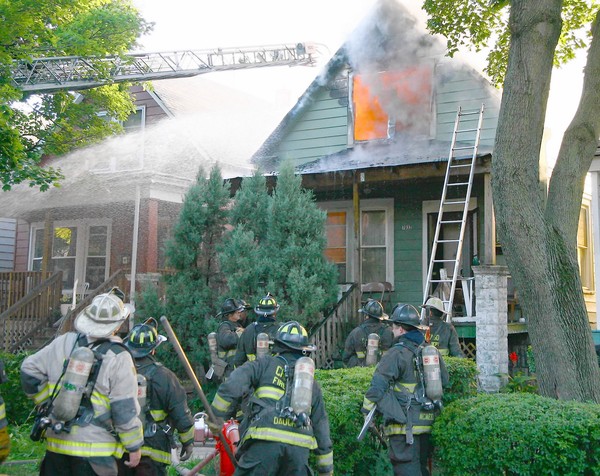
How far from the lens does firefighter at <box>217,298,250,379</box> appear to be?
902cm

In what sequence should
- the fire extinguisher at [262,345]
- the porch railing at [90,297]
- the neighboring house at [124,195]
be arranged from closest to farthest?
the fire extinguisher at [262,345] < the porch railing at [90,297] < the neighboring house at [124,195]

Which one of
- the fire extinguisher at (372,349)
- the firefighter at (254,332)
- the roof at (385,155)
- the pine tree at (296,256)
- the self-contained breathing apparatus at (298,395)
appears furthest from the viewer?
the roof at (385,155)

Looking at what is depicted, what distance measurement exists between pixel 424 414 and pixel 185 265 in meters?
7.09

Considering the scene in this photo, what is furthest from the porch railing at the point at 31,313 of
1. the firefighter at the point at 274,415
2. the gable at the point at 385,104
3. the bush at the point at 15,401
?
the firefighter at the point at 274,415

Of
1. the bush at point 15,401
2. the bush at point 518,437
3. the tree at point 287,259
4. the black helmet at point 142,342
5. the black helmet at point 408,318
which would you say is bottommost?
the bush at point 15,401

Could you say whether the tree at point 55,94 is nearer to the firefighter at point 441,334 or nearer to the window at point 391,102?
the window at point 391,102

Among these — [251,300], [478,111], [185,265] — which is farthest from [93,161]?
[478,111]

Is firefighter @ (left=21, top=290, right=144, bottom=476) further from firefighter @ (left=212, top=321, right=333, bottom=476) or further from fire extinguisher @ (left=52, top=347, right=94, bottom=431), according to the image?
firefighter @ (left=212, top=321, right=333, bottom=476)

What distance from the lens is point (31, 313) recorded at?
51.0 ft

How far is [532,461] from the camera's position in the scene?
557 centimetres

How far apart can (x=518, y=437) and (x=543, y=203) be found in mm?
2726

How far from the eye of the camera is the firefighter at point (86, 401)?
4465mm

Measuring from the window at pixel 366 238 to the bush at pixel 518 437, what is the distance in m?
7.93

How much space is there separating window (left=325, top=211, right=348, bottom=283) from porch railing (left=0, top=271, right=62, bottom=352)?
6047mm
